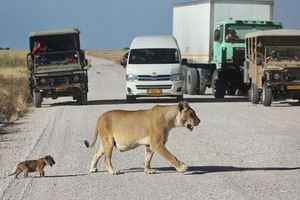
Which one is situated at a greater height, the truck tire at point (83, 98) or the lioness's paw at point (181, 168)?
the lioness's paw at point (181, 168)

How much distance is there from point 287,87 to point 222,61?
15.2ft

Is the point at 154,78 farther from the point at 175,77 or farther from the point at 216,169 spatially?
the point at 216,169

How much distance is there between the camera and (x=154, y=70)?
23094mm

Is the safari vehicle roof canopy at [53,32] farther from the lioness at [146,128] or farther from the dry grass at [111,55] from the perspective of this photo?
the dry grass at [111,55]

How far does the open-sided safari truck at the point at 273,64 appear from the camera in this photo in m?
21.4

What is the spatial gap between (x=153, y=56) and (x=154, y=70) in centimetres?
90

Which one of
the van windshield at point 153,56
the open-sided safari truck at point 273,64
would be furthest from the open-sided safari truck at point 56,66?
the open-sided safari truck at point 273,64

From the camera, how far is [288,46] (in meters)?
Answer: 22.1

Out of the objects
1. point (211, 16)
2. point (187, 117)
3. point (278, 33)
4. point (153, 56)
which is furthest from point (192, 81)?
point (187, 117)

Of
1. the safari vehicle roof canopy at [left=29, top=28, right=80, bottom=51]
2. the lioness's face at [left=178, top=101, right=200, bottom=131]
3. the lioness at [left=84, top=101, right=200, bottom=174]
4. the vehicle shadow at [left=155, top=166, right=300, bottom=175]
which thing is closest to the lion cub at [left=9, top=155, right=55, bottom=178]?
the lioness at [left=84, top=101, right=200, bottom=174]

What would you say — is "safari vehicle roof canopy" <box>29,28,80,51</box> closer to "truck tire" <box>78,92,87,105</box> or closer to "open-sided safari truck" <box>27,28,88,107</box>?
"open-sided safari truck" <box>27,28,88,107</box>

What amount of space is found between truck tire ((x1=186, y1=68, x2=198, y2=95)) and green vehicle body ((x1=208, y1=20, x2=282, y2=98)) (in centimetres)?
161

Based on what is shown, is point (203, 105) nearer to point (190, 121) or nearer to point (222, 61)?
point (222, 61)

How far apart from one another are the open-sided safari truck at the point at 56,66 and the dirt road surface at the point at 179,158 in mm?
4581
